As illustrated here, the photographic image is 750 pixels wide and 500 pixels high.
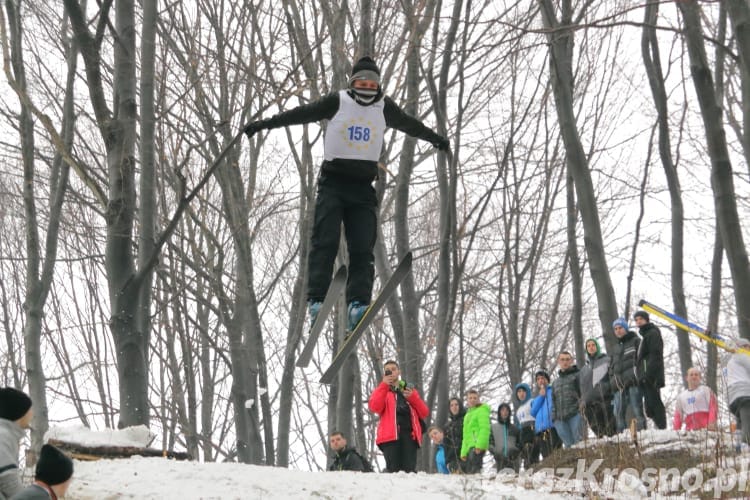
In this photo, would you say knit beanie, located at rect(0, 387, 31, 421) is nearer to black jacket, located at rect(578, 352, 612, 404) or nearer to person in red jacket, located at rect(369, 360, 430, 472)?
person in red jacket, located at rect(369, 360, 430, 472)

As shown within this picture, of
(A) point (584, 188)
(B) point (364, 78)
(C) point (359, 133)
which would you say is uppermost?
(B) point (364, 78)

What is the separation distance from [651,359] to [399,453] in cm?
271

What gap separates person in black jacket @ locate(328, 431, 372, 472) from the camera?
8.05 m

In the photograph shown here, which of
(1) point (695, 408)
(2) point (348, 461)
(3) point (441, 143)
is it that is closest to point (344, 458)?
(2) point (348, 461)

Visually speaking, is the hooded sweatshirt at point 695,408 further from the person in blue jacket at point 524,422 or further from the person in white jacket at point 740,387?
the person in blue jacket at point 524,422

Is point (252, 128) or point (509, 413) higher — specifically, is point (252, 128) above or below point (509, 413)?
above

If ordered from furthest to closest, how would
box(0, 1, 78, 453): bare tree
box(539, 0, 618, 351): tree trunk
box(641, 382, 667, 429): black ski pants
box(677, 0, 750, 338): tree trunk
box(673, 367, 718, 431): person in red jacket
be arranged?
box(0, 1, 78, 453): bare tree
box(539, 0, 618, 351): tree trunk
box(641, 382, 667, 429): black ski pants
box(673, 367, 718, 431): person in red jacket
box(677, 0, 750, 338): tree trunk

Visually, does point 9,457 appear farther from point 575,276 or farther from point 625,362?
point 575,276

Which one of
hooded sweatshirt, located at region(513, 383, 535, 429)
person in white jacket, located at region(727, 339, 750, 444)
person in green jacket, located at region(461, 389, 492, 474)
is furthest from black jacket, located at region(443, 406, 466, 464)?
person in white jacket, located at region(727, 339, 750, 444)

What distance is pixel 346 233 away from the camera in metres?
7.16

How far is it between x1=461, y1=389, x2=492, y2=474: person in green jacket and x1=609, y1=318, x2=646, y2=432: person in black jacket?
1334 millimetres

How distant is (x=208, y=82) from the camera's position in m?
12.2

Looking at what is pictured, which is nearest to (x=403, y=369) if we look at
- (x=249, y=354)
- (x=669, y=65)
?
(x=249, y=354)

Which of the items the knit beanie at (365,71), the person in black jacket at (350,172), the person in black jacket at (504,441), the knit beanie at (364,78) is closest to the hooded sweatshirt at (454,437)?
the person in black jacket at (504,441)
